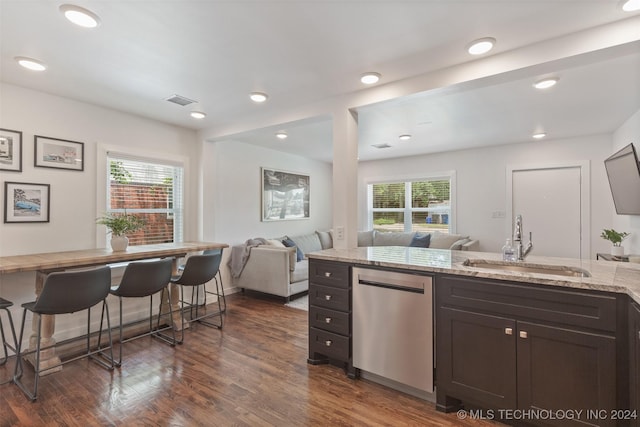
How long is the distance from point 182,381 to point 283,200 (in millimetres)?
3933

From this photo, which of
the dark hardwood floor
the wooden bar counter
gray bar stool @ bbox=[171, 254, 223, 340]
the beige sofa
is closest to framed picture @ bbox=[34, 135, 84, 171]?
the wooden bar counter

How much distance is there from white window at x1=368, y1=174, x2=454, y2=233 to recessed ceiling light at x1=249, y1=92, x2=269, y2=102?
4.27 meters

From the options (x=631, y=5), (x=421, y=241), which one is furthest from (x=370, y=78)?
(x=421, y=241)

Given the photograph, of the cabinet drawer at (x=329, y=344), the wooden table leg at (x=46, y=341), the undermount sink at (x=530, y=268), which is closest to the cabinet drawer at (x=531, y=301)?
the undermount sink at (x=530, y=268)

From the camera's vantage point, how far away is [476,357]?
6.18 feet

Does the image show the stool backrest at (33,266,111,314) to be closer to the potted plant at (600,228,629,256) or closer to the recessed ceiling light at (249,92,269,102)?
the recessed ceiling light at (249,92,269,102)

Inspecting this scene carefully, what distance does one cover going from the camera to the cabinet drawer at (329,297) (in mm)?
2453

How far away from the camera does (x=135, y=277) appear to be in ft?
9.06

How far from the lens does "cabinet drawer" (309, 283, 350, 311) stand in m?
2.45

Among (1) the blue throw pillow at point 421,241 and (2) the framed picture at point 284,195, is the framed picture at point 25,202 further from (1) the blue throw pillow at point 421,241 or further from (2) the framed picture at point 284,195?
(1) the blue throw pillow at point 421,241

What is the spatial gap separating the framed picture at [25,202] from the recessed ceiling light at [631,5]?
4602mm

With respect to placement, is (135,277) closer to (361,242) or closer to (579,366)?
(579,366)

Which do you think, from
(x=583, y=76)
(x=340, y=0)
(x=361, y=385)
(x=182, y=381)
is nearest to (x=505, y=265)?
(x=361, y=385)

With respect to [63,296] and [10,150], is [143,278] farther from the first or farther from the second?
[10,150]
